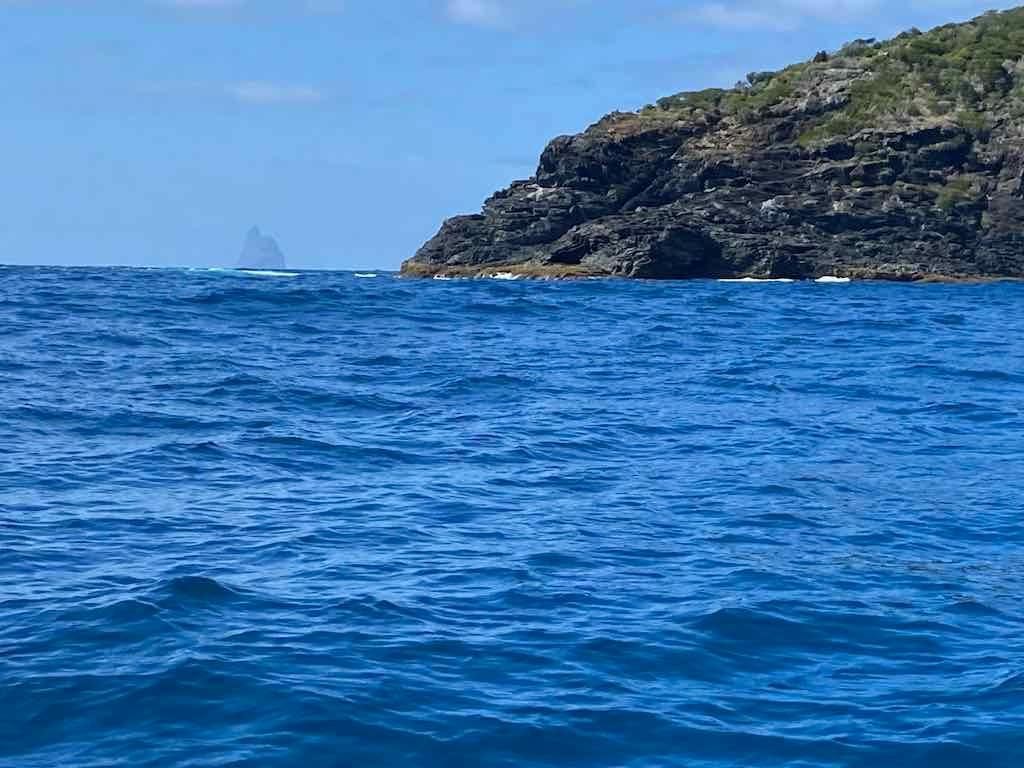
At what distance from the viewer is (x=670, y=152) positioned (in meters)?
116

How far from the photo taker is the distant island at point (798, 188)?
321 ft

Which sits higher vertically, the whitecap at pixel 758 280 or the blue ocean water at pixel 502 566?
the whitecap at pixel 758 280

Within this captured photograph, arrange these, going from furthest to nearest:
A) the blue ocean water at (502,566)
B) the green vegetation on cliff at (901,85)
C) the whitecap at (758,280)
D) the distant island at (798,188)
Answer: the green vegetation on cliff at (901,85) → the distant island at (798,188) → the whitecap at (758,280) → the blue ocean water at (502,566)

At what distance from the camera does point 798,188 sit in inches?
4289

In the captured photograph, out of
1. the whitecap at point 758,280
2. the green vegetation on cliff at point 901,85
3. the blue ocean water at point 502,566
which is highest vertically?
the green vegetation on cliff at point 901,85

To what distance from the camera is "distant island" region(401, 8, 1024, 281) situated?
97.9m

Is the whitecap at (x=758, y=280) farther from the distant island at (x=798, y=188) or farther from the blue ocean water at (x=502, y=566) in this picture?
the blue ocean water at (x=502, y=566)

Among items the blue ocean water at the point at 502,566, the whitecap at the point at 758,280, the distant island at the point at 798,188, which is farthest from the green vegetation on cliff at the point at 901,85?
the blue ocean water at the point at 502,566

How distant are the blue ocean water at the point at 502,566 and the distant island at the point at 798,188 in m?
70.0

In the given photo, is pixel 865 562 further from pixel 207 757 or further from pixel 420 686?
pixel 207 757

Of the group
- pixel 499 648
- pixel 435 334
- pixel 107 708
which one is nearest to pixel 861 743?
pixel 499 648

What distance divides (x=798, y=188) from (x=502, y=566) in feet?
329

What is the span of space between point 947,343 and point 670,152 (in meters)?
78.7

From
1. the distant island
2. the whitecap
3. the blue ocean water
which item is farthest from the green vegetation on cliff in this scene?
the blue ocean water
